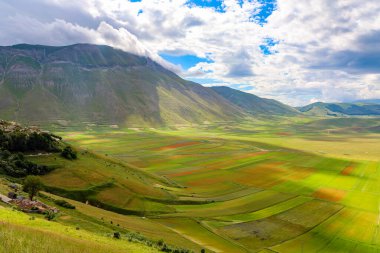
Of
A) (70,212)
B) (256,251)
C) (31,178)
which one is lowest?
(256,251)

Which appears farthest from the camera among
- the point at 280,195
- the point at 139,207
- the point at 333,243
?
the point at 280,195

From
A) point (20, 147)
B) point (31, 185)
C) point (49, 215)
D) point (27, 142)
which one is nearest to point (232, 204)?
point (31, 185)

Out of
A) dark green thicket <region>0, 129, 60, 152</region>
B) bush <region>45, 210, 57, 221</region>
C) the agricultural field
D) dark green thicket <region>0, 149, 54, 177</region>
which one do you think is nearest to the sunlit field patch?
the agricultural field

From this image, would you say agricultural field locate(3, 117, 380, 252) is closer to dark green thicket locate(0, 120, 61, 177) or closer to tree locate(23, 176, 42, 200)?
dark green thicket locate(0, 120, 61, 177)

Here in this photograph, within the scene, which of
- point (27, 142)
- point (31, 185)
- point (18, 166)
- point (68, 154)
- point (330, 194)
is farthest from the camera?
point (330, 194)

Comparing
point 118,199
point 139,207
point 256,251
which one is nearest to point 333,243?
point 256,251

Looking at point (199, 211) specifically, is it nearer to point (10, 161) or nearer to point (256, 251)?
point (256, 251)

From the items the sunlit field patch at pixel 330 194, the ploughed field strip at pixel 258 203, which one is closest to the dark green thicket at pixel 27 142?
the ploughed field strip at pixel 258 203

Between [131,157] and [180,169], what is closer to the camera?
[180,169]

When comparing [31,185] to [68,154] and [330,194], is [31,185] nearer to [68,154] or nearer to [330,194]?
[68,154]
